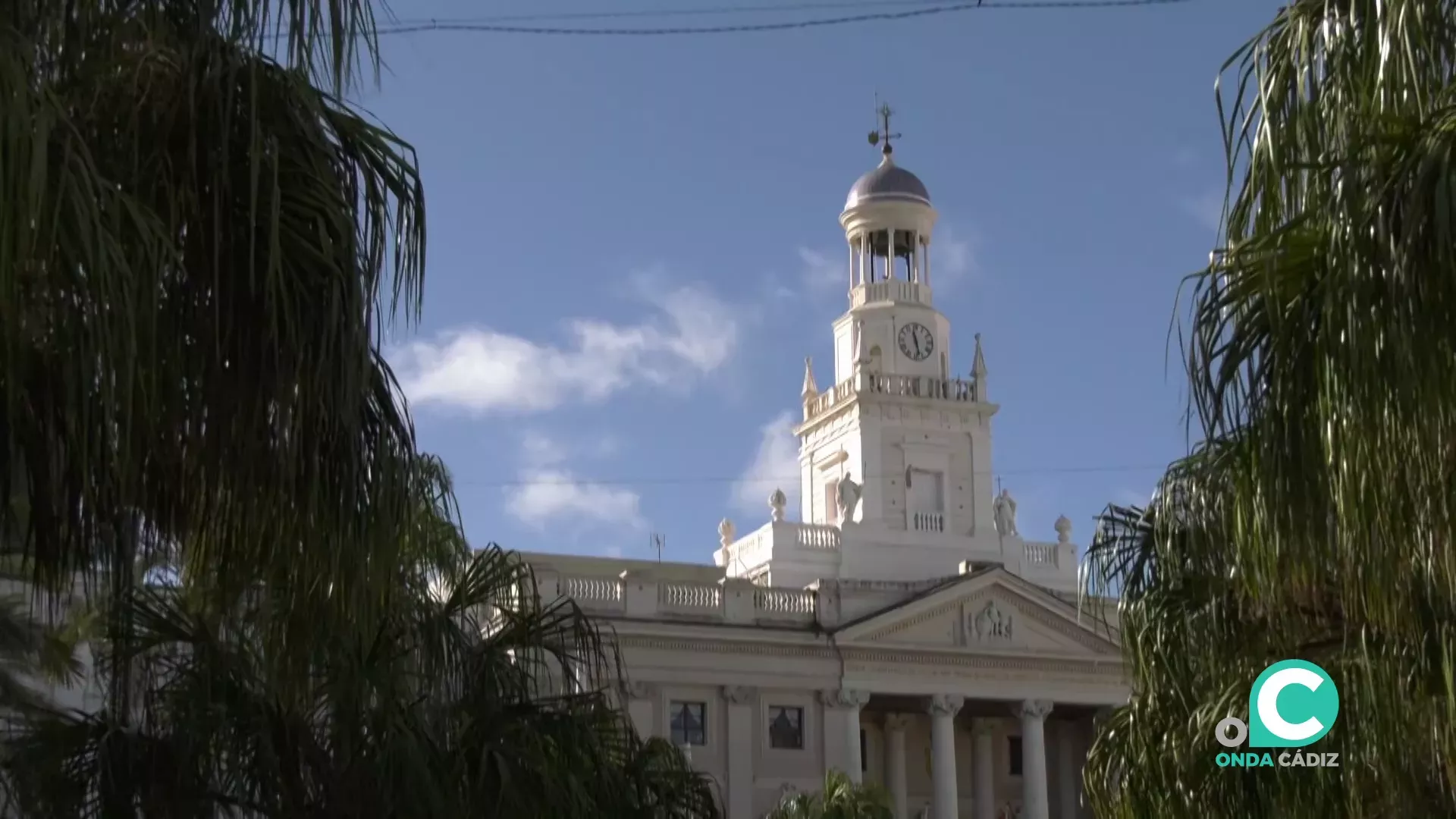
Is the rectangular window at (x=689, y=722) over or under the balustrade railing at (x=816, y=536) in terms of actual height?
under

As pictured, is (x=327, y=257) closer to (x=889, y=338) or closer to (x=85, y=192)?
(x=85, y=192)

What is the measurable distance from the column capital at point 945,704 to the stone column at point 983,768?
11.4 feet

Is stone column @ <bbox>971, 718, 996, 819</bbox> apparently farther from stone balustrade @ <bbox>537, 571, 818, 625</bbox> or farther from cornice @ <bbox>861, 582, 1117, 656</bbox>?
stone balustrade @ <bbox>537, 571, 818, 625</bbox>

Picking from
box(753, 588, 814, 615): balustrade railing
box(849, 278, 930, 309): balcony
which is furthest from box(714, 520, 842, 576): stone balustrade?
box(849, 278, 930, 309): balcony

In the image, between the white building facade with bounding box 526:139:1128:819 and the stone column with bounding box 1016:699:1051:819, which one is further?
the stone column with bounding box 1016:699:1051:819

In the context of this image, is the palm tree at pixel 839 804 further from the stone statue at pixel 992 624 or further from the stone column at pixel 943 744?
the stone statue at pixel 992 624

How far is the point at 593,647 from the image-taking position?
16.1 meters

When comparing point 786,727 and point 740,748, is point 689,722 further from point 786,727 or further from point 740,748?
point 786,727

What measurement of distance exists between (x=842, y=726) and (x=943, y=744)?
298 cm

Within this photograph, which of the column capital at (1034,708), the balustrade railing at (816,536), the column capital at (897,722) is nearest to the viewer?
the column capital at (1034,708)

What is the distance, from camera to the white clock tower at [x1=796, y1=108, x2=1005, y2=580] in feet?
203

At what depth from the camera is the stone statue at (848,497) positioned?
59.8 m

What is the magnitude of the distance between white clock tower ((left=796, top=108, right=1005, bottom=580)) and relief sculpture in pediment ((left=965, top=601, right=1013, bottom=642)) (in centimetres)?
428

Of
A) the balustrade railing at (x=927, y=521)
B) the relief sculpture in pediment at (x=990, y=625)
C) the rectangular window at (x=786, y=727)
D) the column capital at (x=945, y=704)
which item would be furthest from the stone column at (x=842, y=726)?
the balustrade railing at (x=927, y=521)
